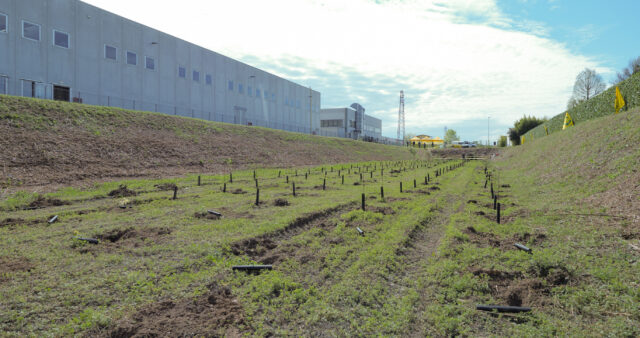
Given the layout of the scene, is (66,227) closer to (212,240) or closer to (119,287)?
(212,240)

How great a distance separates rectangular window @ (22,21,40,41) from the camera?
92.5 feet

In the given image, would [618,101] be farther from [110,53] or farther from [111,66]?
[110,53]

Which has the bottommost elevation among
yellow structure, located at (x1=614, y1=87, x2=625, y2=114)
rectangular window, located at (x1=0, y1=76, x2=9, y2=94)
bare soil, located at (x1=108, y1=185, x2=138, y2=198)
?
bare soil, located at (x1=108, y1=185, x2=138, y2=198)

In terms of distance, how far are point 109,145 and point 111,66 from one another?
17.7 meters

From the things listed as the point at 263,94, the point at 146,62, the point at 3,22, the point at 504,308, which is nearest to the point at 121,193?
the point at 504,308

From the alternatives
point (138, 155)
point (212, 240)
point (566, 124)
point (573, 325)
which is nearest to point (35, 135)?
point (138, 155)

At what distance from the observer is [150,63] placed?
38312mm

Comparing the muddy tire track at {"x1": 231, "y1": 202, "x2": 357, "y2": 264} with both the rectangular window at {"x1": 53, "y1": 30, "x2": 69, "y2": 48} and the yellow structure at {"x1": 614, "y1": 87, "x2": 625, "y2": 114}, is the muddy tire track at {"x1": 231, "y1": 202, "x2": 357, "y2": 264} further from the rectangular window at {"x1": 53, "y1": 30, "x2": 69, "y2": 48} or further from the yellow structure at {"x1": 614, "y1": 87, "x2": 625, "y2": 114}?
the rectangular window at {"x1": 53, "y1": 30, "x2": 69, "y2": 48}

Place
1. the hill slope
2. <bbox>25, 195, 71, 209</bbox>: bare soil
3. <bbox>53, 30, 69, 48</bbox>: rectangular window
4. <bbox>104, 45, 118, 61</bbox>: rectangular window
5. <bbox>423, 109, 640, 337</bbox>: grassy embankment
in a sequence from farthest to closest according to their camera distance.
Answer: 1. <bbox>104, 45, 118, 61</bbox>: rectangular window
2. <bbox>53, 30, 69, 48</bbox>: rectangular window
3. the hill slope
4. <bbox>25, 195, 71, 209</bbox>: bare soil
5. <bbox>423, 109, 640, 337</bbox>: grassy embankment

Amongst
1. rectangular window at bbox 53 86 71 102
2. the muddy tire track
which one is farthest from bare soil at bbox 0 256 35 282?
rectangular window at bbox 53 86 71 102

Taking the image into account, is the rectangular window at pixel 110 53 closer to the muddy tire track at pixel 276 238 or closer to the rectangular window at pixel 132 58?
the rectangular window at pixel 132 58

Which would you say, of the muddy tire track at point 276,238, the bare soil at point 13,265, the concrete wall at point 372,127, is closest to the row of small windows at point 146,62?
the bare soil at point 13,265

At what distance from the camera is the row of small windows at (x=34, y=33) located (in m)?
27.0

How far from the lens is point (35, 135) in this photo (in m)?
18.9
